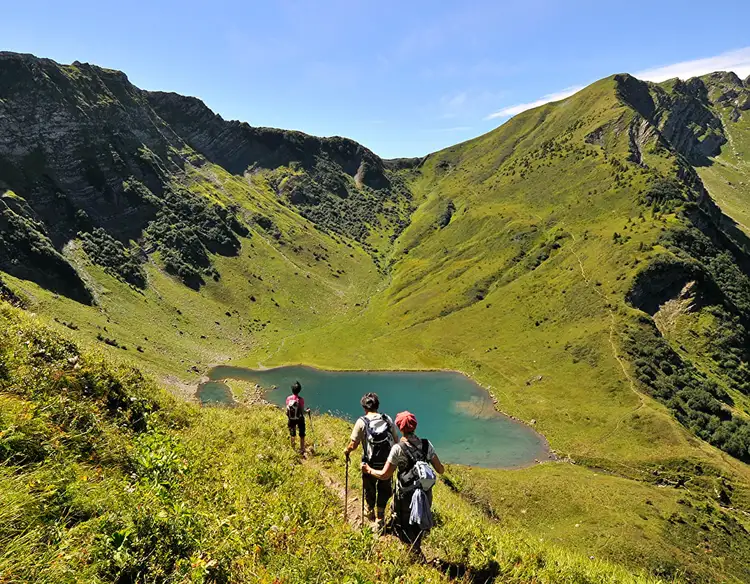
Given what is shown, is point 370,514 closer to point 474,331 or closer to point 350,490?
point 350,490

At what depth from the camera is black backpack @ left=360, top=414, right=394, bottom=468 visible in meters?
8.84

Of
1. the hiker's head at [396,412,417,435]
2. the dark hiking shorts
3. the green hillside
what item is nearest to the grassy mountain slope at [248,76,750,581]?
the green hillside

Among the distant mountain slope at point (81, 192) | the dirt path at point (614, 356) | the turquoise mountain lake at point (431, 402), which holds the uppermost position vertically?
the distant mountain slope at point (81, 192)

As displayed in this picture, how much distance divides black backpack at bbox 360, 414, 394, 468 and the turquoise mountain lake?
57.2 m

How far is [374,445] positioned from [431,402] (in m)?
92.7

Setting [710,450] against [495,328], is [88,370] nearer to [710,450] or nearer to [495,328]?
[710,450]

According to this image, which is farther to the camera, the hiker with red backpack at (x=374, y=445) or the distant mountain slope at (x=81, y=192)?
the distant mountain slope at (x=81, y=192)

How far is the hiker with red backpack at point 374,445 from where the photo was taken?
8867 mm

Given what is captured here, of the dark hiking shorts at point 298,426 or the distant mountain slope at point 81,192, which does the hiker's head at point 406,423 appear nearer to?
the dark hiking shorts at point 298,426

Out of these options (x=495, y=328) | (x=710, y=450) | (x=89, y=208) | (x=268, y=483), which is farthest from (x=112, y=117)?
(x=710, y=450)

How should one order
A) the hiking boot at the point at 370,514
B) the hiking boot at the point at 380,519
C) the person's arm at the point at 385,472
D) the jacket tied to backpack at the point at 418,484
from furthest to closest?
the hiking boot at the point at 370,514, the hiking boot at the point at 380,519, the person's arm at the point at 385,472, the jacket tied to backpack at the point at 418,484

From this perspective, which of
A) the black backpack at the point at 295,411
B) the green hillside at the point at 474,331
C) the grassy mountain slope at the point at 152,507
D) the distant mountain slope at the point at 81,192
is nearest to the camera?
the grassy mountain slope at the point at 152,507

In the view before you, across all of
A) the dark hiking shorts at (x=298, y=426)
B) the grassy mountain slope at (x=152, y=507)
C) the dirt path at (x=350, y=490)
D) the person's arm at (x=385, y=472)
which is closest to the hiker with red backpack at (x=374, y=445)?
the person's arm at (x=385, y=472)

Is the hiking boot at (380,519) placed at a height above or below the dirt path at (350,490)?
above
